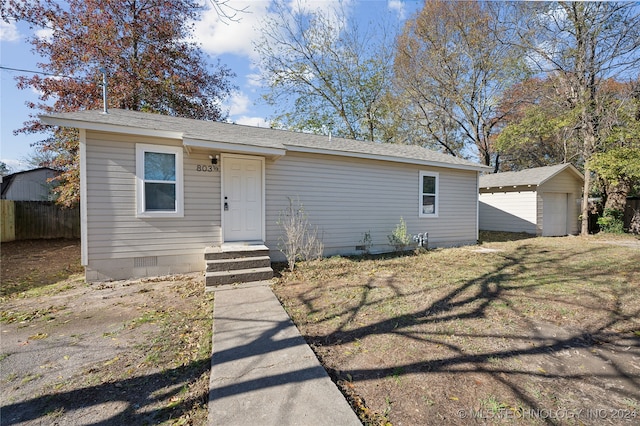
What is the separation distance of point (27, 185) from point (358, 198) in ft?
70.1

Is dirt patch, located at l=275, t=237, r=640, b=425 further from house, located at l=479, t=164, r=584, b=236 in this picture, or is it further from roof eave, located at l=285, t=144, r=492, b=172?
house, located at l=479, t=164, r=584, b=236

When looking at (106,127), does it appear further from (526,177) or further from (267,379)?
(526,177)

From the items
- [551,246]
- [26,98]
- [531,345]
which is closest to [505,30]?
[551,246]

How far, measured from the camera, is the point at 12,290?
5.05 m

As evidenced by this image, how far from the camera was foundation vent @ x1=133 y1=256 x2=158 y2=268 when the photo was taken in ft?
18.1

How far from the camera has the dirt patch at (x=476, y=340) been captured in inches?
80.5

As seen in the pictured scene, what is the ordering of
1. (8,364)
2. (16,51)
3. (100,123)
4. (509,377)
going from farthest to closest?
1. (16,51)
2. (100,123)
3. (8,364)
4. (509,377)

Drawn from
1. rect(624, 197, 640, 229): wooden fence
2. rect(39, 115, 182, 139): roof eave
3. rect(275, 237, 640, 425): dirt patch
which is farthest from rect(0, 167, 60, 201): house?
rect(624, 197, 640, 229): wooden fence

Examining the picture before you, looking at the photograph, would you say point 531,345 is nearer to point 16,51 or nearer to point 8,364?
point 8,364

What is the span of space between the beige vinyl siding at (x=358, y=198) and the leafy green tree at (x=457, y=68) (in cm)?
990

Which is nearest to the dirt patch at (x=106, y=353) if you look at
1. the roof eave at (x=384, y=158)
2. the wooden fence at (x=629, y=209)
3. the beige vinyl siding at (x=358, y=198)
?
the beige vinyl siding at (x=358, y=198)

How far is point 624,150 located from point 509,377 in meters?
13.3

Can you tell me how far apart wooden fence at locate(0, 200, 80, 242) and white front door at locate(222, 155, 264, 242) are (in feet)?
29.2

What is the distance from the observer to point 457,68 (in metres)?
16.5
